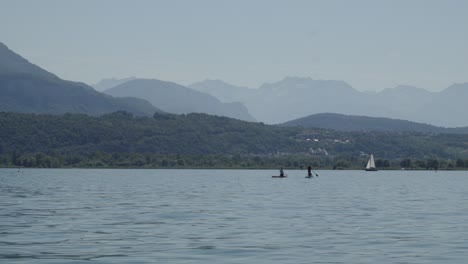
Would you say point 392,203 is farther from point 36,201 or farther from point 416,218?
point 36,201

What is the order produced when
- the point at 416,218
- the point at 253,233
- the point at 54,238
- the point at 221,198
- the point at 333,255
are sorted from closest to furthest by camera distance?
the point at 333,255 → the point at 54,238 → the point at 253,233 → the point at 416,218 → the point at 221,198

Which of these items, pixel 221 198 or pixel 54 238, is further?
pixel 221 198

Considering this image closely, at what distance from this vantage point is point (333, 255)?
4038 cm

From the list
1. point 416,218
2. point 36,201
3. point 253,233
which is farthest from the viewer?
point 36,201

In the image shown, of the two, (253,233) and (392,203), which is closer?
(253,233)

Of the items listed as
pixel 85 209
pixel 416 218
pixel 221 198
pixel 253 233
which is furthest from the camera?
pixel 221 198

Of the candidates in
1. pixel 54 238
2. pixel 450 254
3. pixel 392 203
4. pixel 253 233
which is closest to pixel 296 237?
pixel 253 233

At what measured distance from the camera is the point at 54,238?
4684 cm

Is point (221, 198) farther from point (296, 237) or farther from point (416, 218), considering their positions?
point (296, 237)

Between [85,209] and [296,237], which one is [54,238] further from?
[85,209]

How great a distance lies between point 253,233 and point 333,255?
10.2m

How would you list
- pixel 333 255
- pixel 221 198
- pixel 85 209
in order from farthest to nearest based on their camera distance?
pixel 221 198
pixel 85 209
pixel 333 255

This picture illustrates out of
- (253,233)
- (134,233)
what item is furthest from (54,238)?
(253,233)

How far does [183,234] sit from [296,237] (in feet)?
22.1
